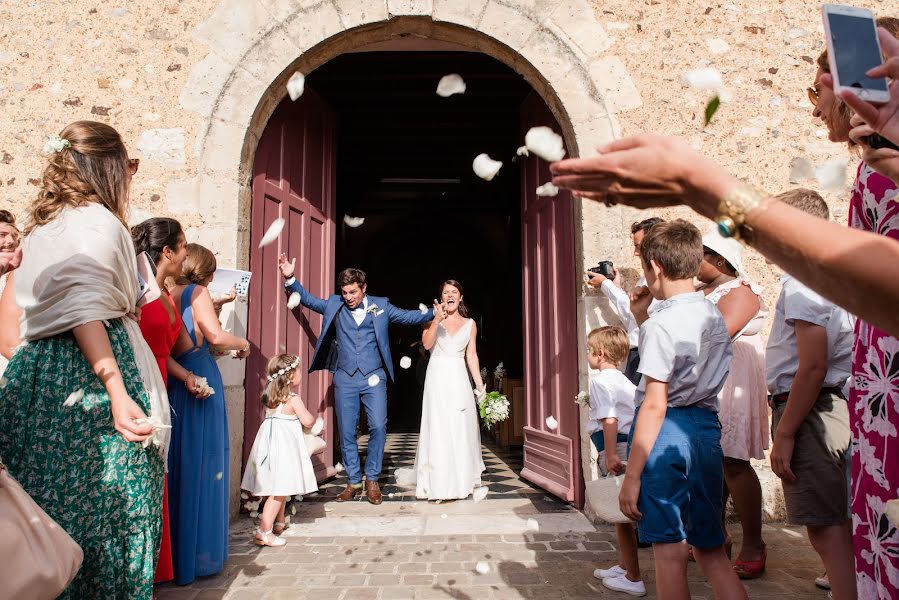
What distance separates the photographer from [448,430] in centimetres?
535

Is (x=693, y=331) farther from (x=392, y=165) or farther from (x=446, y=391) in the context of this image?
(x=392, y=165)

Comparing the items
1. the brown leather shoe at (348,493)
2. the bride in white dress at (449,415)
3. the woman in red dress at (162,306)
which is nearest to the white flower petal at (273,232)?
the bride in white dress at (449,415)

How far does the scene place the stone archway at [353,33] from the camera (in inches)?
172

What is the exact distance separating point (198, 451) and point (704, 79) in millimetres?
Result: 4360

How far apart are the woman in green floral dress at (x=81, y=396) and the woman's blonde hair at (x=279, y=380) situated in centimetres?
187

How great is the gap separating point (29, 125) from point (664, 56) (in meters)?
4.87

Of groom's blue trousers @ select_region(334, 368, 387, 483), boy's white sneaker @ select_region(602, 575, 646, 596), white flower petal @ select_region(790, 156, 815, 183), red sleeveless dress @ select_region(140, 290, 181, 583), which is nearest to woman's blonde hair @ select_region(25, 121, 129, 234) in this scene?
red sleeveless dress @ select_region(140, 290, 181, 583)

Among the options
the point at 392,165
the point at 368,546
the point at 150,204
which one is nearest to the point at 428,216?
the point at 392,165

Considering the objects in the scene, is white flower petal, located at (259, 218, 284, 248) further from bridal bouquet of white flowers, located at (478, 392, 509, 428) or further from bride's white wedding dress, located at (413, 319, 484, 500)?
bridal bouquet of white flowers, located at (478, 392, 509, 428)

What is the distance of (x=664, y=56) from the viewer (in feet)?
14.7

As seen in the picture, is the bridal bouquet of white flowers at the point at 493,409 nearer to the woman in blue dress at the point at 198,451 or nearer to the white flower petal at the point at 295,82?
the woman in blue dress at the point at 198,451

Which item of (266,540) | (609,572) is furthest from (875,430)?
(266,540)

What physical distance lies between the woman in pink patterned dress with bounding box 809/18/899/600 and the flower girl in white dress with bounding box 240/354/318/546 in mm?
3196

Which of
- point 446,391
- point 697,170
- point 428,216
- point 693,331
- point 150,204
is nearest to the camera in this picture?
point 697,170
